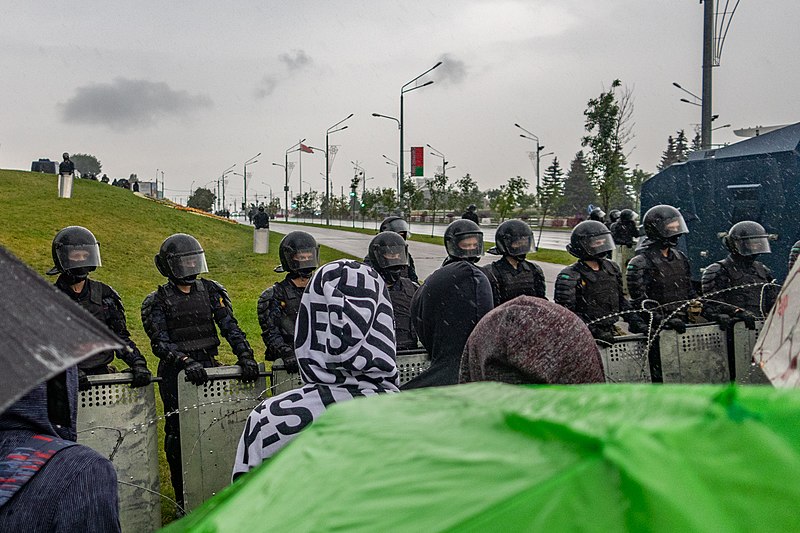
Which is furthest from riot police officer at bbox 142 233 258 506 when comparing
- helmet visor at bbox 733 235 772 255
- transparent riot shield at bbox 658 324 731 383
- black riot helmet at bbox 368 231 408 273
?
helmet visor at bbox 733 235 772 255

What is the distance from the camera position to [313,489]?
1.14 meters

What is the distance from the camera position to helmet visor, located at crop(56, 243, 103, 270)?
6.48m

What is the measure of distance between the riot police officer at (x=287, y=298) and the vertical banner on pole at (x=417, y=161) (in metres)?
30.1

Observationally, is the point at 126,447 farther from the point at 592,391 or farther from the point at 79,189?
the point at 79,189

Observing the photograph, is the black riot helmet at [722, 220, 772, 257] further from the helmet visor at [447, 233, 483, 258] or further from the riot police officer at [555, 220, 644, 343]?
the helmet visor at [447, 233, 483, 258]

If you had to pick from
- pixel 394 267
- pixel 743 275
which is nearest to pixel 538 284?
pixel 394 267

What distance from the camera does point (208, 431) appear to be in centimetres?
526

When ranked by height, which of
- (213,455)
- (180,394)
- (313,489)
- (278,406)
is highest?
(313,489)

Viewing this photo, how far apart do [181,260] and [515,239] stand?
3.57 meters

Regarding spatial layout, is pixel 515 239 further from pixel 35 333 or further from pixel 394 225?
pixel 35 333

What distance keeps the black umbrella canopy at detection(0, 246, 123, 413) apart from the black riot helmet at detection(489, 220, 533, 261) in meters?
7.13

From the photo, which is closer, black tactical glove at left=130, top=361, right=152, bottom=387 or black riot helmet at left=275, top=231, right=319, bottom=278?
black tactical glove at left=130, top=361, right=152, bottom=387

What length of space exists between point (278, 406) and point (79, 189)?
37.7m

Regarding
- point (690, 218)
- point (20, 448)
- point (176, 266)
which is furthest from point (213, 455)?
point (690, 218)
